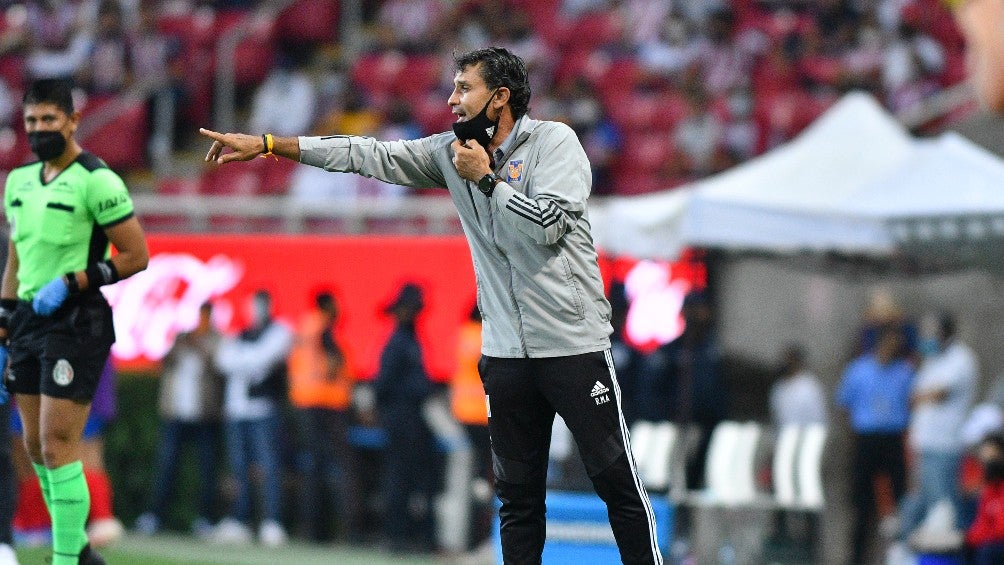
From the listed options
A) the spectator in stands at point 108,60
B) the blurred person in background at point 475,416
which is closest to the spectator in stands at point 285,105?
the spectator in stands at point 108,60

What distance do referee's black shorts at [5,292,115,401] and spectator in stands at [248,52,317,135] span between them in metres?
12.5

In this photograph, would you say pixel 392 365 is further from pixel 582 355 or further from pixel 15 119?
pixel 15 119

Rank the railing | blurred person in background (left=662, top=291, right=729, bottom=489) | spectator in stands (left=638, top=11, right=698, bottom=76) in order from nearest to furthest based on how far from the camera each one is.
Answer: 1. blurred person in background (left=662, top=291, right=729, bottom=489)
2. the railing
3. spectator in stands (left=638, top=11, right=698, bottom=76)

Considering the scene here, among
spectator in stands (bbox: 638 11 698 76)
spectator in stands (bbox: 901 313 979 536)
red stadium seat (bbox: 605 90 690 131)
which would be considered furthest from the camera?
spectator in stands (bbox: 638 11 698 76)

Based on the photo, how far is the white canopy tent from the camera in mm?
10695

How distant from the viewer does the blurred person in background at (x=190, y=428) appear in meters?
13.3

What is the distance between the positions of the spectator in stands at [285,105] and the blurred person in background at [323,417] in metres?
6.37

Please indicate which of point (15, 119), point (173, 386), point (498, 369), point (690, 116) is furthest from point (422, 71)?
point (498, 369)

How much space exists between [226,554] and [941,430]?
18.0 ft

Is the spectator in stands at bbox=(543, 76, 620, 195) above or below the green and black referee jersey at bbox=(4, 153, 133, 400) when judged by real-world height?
above

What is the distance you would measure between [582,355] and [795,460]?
6.42 metres

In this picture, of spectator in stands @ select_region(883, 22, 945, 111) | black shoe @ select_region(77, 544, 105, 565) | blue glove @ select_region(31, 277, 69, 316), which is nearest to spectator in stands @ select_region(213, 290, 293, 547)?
black shoe @ select_region(77, 544, 105, 565)

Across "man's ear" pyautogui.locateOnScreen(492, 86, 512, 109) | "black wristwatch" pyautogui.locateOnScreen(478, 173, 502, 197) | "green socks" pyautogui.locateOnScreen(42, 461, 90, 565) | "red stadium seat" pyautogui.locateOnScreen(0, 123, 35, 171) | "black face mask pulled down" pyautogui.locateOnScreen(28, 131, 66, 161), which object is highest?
"man's ear" pyautogui.locateOnScreen(492, 86, 512, 109)

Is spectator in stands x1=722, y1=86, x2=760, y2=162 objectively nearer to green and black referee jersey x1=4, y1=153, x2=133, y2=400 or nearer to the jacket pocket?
green and black referee jersey x1=4, y1=153, x2=133, y2=400
